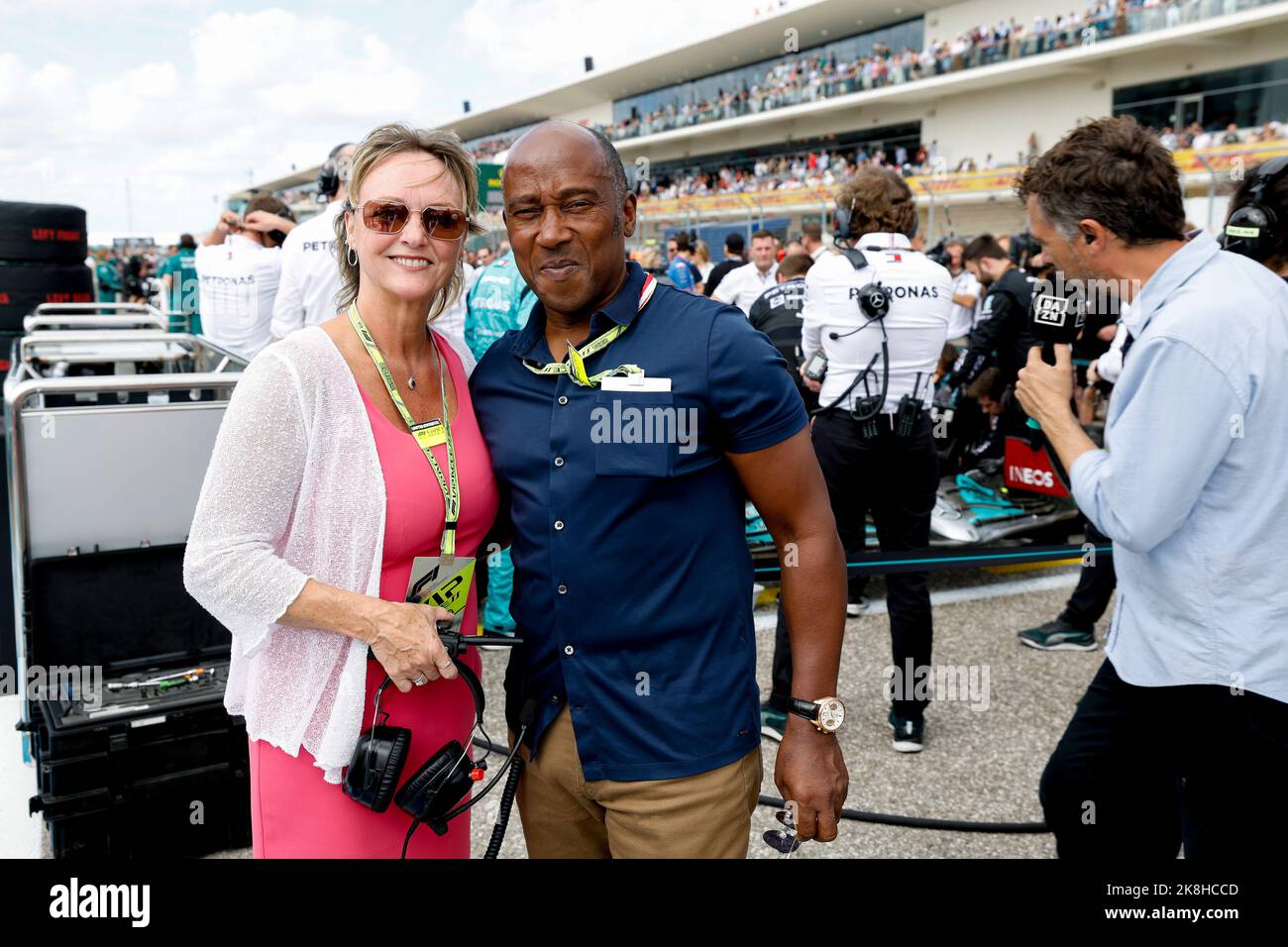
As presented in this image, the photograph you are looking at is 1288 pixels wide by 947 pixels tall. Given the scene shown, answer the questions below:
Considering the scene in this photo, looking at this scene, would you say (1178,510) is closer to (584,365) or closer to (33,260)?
(584,365)

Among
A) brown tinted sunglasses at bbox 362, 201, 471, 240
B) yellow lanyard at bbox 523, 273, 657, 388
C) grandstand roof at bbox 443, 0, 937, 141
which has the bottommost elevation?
yellow lanyard at bbox 523, 273, 657, 388

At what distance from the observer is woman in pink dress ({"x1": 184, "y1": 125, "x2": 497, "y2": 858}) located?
5.16 feet

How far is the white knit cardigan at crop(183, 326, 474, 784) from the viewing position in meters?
1.56

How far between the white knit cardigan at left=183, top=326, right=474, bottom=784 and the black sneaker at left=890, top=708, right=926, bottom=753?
2771mm

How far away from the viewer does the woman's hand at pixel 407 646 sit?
Result: 159 cm

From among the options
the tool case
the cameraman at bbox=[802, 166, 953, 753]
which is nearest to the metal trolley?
the tool case

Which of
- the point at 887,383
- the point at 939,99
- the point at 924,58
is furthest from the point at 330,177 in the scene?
the point at 939,99

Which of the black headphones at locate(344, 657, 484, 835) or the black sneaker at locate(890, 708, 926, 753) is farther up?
the black headphones at locate(344, 657, 484, 835)

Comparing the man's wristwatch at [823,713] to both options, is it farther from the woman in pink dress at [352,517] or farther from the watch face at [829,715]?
the woman in pink dress at [352,517]

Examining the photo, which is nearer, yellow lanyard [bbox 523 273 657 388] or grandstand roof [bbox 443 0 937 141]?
yellow lanyard [bbox 523 273 657 388]

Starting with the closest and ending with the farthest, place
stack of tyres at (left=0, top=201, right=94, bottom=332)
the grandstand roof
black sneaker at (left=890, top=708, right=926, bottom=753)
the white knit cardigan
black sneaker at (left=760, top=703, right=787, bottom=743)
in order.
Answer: the white knit cardigan
black sneaker at (left=890, top=708, right=926, bottom=753)
black sneaker at (left=760, top=703, right=787, bottom=743)
stack of tyres at (left=0, top=201, right=94, bottom=332)
the grandstand roof

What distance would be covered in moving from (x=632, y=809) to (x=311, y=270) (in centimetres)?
420

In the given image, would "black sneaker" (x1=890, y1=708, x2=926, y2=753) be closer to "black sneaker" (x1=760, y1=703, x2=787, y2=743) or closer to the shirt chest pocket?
"black sneaker" (x1=760, y1=703, x2=787, y2=743)

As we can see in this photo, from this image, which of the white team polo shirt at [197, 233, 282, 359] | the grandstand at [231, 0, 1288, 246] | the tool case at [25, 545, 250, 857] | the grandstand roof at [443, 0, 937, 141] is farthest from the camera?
the grandstand roof at [443, 0, 937, 141]
